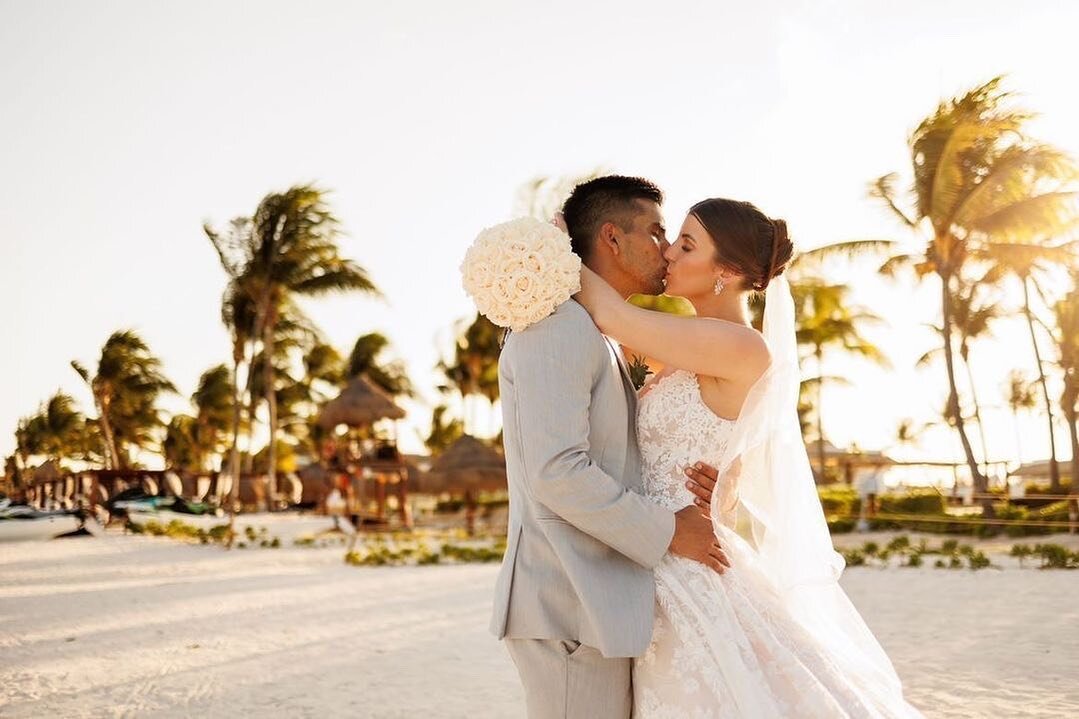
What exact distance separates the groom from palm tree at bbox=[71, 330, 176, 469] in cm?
5128

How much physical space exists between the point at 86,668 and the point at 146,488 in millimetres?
24307

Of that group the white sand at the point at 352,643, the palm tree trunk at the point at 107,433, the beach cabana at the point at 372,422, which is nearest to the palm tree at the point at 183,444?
the palm tree trunk at the point at 107,433

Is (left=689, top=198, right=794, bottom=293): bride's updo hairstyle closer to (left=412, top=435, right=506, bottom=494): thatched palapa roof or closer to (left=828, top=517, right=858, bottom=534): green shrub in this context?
(left=828, top=517, right=858, bottom=534): green shrub

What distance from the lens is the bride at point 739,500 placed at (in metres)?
2.53

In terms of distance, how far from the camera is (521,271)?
7.98ft

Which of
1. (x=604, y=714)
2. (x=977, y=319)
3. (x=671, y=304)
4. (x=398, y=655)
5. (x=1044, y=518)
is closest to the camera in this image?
(x=604, y=714)

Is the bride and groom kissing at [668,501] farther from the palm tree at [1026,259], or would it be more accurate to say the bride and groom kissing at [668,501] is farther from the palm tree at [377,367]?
the palm tree at [377,367]

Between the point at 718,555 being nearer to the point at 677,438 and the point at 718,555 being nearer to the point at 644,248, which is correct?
the point at 677,438

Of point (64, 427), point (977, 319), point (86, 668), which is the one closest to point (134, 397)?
point (64, 427)

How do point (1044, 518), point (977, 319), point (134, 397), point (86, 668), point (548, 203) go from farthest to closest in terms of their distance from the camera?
point (134, 397), point (977, 319), point (548, 203), point (1044, 518), point (86, 668)

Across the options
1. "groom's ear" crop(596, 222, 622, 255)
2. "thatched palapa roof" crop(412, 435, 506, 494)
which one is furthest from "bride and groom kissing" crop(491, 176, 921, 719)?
"thatched palapa roof" crop(412, 435, 506, 494)

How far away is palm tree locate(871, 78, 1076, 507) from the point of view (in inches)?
874

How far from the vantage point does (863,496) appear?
2317 centimetres

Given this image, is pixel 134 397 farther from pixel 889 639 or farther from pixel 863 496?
pixel 889 639
